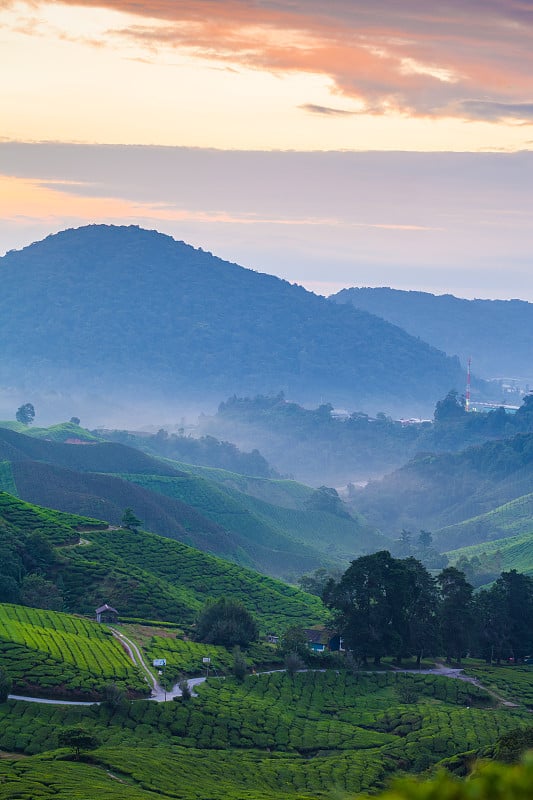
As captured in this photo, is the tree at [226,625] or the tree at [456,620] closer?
the tree at [226,625]

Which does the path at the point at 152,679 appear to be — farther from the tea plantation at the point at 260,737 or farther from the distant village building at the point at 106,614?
the distant village building at the point at 106,614

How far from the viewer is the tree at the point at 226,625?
93000 millimetres

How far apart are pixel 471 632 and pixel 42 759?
55737mm

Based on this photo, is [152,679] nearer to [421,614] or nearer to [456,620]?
[421,614]

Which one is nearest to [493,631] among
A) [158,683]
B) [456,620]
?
[456,620]

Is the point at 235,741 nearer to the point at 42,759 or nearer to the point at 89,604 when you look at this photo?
the point at 42,759

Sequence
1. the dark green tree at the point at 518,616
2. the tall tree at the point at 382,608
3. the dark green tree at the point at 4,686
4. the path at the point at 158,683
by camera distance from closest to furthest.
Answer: the dark green tree at the point at 4,686 → the path at the point at 158,683 → the tall tree at the point at 382,608 → the dark green tree at the point at 518,616

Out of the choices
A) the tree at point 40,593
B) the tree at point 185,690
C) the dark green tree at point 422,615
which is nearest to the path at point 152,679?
the tree at point 185,690

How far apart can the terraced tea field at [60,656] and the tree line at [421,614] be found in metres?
23.5

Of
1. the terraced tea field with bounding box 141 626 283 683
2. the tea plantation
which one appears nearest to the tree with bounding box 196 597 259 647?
the terraced tea field with bounding box 141 626 283 683

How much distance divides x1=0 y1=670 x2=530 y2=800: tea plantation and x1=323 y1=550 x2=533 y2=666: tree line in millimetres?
6116

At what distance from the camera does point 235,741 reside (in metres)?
68.6

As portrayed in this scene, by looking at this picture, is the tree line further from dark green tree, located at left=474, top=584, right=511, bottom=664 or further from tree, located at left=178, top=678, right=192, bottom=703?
tree, located at left=178, top=678, right=192, bottom=703

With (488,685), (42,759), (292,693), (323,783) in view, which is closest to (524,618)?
(488,685)
